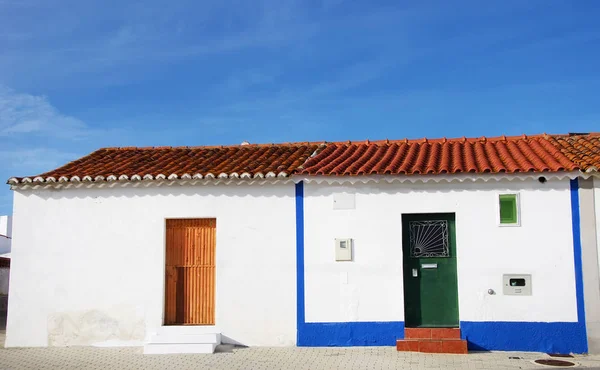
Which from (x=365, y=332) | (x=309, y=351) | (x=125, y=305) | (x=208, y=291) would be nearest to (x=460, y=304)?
(x=365, y=332)

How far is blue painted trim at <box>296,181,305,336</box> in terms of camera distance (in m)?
10.2

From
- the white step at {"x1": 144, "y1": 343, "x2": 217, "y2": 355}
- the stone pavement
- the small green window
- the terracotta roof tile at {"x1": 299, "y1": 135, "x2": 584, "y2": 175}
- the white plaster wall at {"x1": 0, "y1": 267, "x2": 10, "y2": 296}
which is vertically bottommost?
the stone pavement

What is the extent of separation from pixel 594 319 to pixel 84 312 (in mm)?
8536

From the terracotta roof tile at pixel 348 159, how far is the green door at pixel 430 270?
930mm

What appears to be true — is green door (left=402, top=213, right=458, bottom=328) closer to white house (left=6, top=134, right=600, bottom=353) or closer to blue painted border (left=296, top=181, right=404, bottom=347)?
white house (left=6, top=134, right=600, bottom=353)

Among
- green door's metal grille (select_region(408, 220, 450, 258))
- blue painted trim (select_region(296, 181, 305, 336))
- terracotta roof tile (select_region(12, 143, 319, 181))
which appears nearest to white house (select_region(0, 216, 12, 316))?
terracotta roof tile (select_region(12, 143, 319, 181))

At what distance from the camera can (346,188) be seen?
10328mm

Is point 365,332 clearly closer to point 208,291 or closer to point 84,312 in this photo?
point 208,291

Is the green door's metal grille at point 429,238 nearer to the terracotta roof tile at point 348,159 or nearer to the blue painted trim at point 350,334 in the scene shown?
the terracotta roof tile at point 348,159

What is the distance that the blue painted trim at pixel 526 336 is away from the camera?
9523 millimetres

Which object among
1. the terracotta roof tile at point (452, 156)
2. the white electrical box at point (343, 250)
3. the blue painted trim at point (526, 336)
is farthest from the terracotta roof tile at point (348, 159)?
the blue painted trim at point (526, 336)

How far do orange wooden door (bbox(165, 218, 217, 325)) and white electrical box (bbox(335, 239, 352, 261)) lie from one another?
2.22 meters

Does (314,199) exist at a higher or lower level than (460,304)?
higher

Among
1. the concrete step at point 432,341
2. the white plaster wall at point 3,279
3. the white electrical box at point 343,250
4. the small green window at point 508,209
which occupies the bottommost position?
the concrete step at point 432,341
